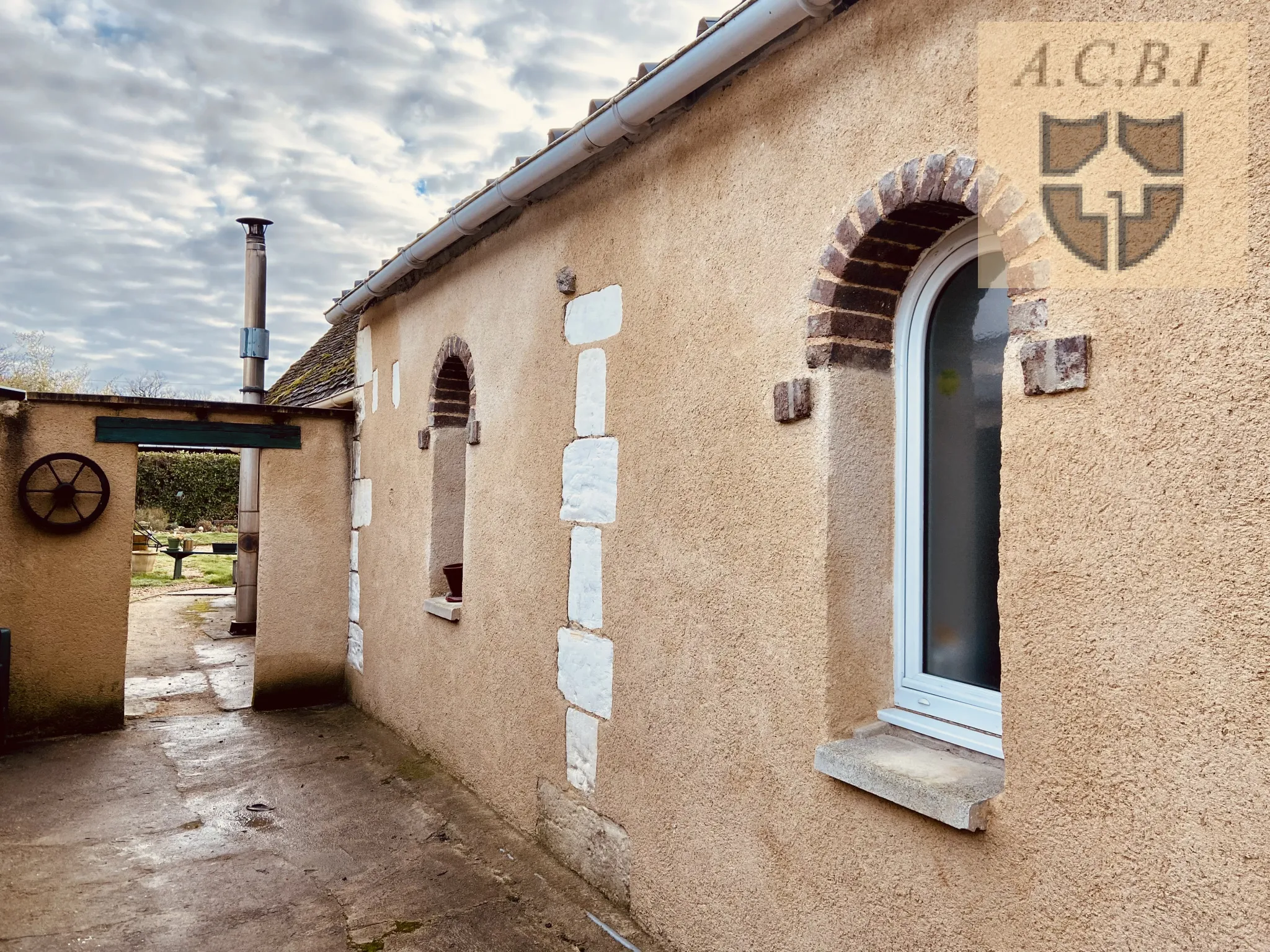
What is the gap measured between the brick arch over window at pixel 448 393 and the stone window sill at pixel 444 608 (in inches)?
46.5

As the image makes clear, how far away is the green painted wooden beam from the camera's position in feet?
21.4

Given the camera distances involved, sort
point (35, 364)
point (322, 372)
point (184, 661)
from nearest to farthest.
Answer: point (184, 661) → point (322, 372) → point (35, 364)

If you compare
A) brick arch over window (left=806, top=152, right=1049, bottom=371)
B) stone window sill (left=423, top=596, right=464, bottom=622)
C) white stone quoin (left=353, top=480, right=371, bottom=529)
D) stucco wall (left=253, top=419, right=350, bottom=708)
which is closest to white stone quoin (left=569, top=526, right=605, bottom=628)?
stone window sill (left=423, top=596, right=464, bottom=622)

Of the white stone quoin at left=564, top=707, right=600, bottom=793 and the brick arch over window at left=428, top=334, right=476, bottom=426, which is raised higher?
the brick arch over window at left=428, top=334, right=476, bottom=426

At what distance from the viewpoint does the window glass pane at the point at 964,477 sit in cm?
248

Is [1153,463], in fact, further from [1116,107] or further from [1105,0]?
[1105,0]

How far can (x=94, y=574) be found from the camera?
6.43m

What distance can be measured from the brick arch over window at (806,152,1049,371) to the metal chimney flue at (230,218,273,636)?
373 inches

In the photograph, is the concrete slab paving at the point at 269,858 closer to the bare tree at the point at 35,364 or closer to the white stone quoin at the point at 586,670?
the white stone quoin at the point at 586,670

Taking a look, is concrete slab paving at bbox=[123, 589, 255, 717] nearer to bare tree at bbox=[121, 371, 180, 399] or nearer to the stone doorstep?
the stone doorstep

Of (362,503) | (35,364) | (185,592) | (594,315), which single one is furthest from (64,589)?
(35,364)

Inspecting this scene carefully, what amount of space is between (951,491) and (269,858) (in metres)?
3.70

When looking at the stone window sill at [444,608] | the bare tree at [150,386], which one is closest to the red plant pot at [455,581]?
the stone window sill at [444,608]

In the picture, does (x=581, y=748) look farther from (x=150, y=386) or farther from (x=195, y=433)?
(x=150, y=386)
